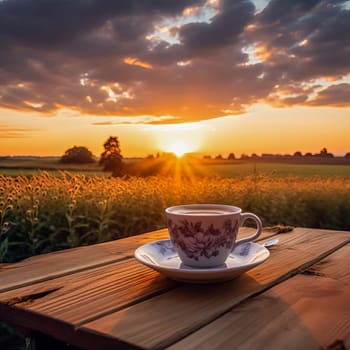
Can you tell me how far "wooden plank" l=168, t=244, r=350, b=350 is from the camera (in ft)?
2.56

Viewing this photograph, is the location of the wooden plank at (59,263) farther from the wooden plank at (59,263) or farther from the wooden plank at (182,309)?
the wooden plank at (182,309)

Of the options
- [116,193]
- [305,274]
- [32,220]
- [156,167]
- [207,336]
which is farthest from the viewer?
[156,167]

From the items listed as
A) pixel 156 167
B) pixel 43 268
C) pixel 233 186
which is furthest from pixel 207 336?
pixel 156 167

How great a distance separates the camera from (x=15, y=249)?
3143 mm

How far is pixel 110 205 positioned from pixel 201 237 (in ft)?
7.94

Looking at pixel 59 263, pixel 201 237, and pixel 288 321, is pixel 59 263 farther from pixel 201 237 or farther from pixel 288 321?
pixel 288 321

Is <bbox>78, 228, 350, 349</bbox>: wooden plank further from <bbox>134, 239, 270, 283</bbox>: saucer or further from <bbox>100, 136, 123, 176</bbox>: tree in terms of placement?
<bbox>100, 136, 123, 176</bbox>: tree

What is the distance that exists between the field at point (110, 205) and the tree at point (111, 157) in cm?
1156

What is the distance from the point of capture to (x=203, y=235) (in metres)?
1.13

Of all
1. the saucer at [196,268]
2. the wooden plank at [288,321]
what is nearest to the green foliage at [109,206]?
the saucer at [196,268]

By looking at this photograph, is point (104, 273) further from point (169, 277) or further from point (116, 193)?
point (116, 193)

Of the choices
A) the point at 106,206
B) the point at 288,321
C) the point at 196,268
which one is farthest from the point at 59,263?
the point at 106,206

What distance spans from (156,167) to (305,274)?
946 centimetres

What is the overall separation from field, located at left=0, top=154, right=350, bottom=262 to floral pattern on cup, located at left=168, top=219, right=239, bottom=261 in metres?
1.93
